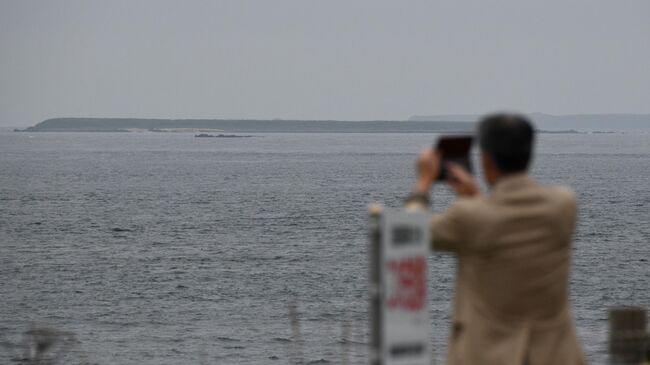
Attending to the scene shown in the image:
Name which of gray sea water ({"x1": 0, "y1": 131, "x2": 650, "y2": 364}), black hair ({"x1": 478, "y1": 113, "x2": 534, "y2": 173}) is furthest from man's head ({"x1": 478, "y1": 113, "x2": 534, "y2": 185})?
gray sea water ({"x1": 0, "y1": 131, "x2": 650, "y2": 364})

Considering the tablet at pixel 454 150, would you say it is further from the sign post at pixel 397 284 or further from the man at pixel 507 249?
the sign post at pixel 397 284

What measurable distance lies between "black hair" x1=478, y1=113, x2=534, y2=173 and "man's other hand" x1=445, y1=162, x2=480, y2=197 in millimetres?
150

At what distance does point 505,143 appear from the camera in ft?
15.0

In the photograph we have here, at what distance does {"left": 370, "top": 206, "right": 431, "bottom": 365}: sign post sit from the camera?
4445 millimetres

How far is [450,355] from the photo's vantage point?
4.83m

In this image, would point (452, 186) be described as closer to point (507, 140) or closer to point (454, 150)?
point (454, 150)

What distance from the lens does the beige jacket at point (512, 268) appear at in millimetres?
4508

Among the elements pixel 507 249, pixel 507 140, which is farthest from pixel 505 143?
pixel 507 249

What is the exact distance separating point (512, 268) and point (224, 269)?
52466 mm

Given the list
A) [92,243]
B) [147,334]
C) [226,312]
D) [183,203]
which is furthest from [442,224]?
[183,203]

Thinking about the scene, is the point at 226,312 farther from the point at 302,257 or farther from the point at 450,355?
the point at 450,355

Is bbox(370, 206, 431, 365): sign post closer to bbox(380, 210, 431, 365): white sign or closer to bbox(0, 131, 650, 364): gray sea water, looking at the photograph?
bbox(380, 210, 431, 365): white sign

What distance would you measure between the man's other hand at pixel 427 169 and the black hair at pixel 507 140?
0.69 ft

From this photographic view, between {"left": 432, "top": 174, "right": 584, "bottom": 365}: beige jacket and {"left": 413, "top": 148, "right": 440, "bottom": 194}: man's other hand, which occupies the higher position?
{"left": 413, "top": 148, "right": 440, "bottom": 194}: man's other hand
